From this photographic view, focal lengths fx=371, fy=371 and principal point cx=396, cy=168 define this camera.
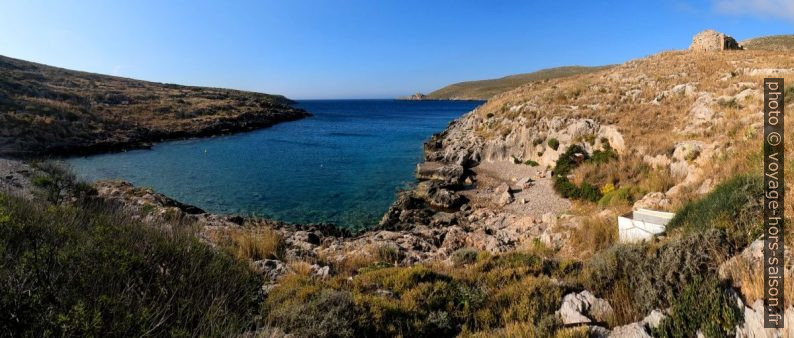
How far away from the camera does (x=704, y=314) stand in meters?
4.05

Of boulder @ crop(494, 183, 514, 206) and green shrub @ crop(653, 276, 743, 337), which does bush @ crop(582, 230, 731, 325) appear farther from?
boulder @ crop(494, 183, 514, 206)

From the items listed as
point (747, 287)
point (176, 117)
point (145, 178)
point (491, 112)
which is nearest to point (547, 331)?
point (747, 287)

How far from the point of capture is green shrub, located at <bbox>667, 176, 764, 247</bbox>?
18.0 ft

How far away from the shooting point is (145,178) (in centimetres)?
2605

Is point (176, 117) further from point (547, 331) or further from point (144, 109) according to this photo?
point (547, 331)

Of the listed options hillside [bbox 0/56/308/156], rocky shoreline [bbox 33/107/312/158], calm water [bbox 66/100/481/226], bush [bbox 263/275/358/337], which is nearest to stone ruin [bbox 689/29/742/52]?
calm water [bbox 66/100/481/226]

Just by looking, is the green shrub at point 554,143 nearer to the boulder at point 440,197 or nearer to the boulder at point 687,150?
the boulder at point 440,197

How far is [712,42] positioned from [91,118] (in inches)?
2745

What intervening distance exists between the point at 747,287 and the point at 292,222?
53.0 ft

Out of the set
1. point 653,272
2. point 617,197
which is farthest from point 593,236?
point 617,197

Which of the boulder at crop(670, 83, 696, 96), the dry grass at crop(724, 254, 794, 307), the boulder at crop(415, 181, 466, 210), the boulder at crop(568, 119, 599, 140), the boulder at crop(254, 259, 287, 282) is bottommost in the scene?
the boulder at crop(415, 181, 466, 210)

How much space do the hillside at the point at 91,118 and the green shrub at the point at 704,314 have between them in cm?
3957

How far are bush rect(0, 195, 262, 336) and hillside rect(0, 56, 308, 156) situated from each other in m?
33.2

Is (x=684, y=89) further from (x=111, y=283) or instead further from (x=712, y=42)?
(x=111, y=283)
